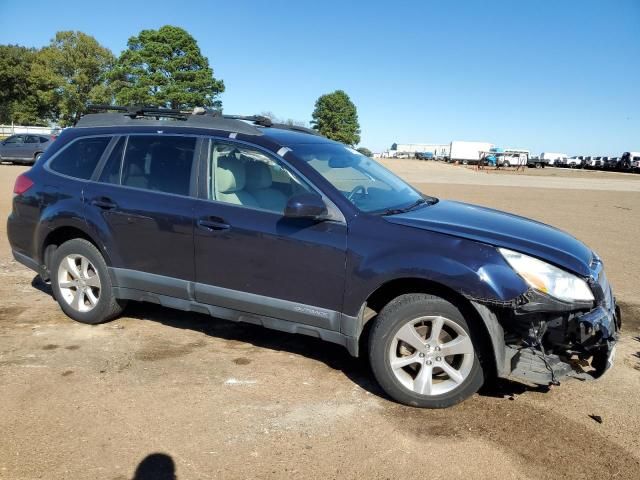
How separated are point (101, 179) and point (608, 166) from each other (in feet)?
242

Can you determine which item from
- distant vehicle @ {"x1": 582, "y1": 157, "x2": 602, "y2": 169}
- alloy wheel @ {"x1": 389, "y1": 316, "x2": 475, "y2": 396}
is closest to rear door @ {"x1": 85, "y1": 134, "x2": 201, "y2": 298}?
alloy wheel @ {"x1": 389, "y1": 316, "x2": 475, "y2": 396}

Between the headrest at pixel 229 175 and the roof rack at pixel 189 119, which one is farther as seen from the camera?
the roof rack at pixel 189 119

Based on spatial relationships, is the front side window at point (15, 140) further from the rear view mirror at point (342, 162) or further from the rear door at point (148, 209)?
the rear view mirror at point (342, 162)

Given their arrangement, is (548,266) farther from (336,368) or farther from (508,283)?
(336,368)

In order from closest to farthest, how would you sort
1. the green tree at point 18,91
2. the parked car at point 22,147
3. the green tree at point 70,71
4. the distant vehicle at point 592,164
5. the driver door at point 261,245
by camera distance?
the driver door at point 261,245 < the parked car at point 22,147 < the green tree at point 70,71 < the green tree at point 18,91 < the distant vehicle at point 592,164

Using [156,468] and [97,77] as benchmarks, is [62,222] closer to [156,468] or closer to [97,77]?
[156,468]

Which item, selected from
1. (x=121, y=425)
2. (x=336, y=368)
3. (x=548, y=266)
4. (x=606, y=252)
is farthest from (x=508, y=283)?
(x=606, y=252)

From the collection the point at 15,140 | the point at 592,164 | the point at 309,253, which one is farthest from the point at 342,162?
the point at 592,164

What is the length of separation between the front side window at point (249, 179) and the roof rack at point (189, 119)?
19 cm

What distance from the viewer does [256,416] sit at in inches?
130

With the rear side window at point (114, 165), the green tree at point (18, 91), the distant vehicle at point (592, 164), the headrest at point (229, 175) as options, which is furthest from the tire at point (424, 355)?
the distant vehicle at point (592, 164)

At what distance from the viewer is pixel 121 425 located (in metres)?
3.15

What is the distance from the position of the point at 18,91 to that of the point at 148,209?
76.9 metres

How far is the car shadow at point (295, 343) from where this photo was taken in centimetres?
378
